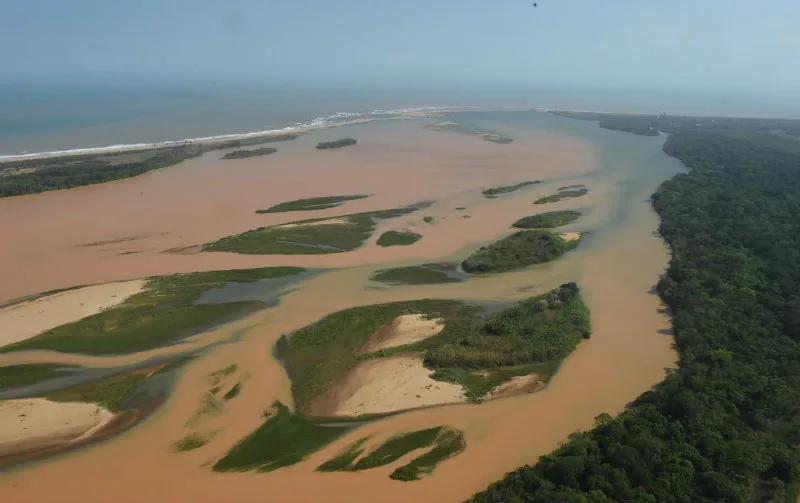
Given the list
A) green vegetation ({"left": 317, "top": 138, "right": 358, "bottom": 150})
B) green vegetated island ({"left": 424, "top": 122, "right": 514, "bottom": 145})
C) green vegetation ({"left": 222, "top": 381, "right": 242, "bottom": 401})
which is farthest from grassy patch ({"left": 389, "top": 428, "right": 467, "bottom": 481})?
green vegetated island ({"left": 424, "top": 122, "right": 514, "bottom": 145})

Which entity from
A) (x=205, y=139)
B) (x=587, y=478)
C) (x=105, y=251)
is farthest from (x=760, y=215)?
(x=205, y=139)

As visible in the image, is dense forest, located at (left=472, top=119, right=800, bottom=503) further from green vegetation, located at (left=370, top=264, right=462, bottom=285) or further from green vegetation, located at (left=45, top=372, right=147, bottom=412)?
green vegetation, located at (left=45, top=372, right=147, bottom=412)

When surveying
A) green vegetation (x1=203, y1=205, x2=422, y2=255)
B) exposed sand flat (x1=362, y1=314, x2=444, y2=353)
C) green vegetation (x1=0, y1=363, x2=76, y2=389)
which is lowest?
green vegetation (x1=0, y1=363, x2=76, y2=389)

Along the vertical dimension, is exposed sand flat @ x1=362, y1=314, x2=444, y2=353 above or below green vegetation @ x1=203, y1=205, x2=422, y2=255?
below

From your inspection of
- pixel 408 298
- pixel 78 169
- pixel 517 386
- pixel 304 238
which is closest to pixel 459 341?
pixel 517 386

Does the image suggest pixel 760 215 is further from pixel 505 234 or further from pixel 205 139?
pixel 205 139

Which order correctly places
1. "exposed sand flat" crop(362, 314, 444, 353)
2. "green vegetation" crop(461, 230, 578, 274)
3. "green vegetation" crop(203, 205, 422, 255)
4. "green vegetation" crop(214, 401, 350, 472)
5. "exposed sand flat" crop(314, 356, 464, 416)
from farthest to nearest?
"green vegetation" crop(203, 205, 422, 255) → "green vegetation" crop(461, 230, 578, 274) → "exposed sand flat" crop(362, 314, 444, 353) → "exposed sand flat" crop(314, 356, 464, 416) → "green vegetation" crop(214, 401, 350, 472)

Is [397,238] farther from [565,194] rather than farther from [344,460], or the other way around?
[344,460]
